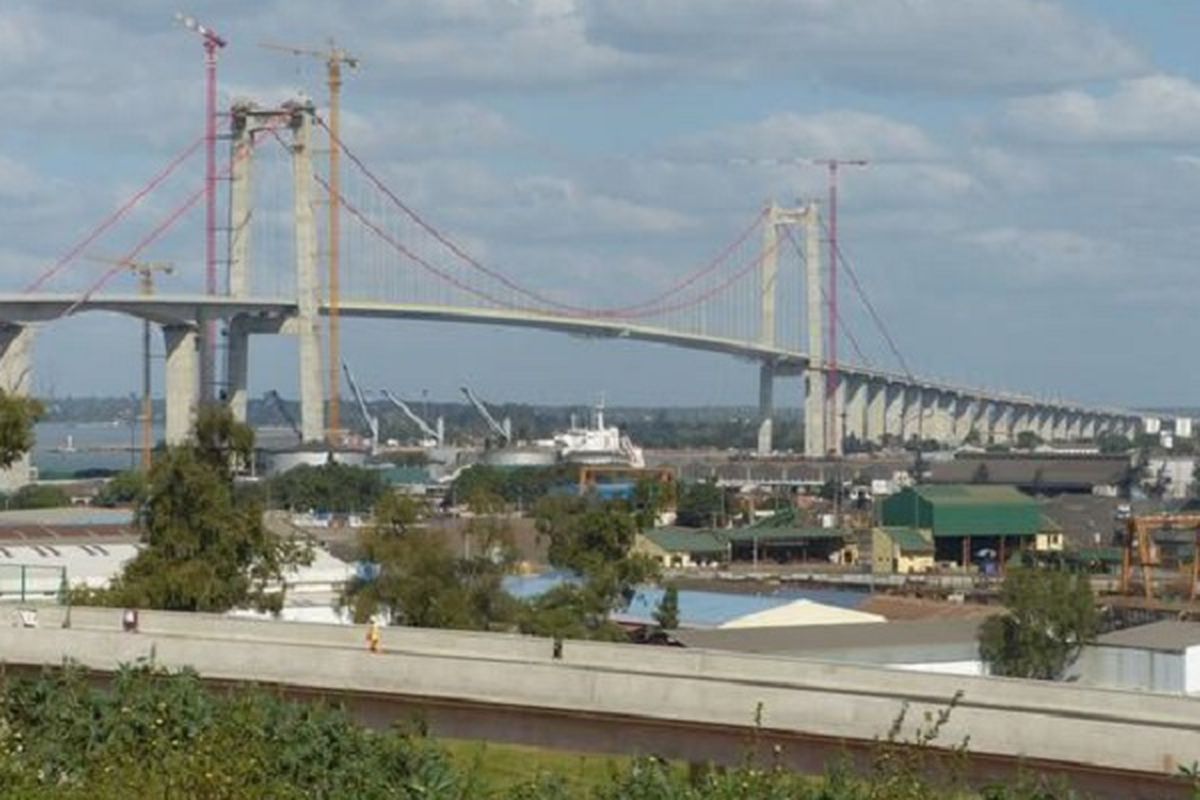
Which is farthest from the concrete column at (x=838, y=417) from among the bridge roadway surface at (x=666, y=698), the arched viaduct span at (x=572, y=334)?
the bridge roadway surface at (x=666, y=698)

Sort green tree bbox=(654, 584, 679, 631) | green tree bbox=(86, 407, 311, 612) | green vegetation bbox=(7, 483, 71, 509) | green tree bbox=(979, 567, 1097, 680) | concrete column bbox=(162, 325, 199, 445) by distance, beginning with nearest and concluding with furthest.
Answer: green tree bbox=(86, 407, 311, 612) < green tree bbox=(979, 567, 1097, 680) < green tree bbox=(654, 584, 679, 631) < green vegetation bbox=(7, 483, 71, 509) < concrete column bbox=(162, 325, 199, 445)

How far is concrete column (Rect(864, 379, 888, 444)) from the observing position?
124500 millimetres

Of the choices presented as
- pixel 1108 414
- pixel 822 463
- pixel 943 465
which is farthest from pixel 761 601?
pixel 1108 414

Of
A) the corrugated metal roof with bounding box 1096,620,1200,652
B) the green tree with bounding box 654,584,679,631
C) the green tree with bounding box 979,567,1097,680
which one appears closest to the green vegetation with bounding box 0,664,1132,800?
the green tree with bounding box 979,567,1097,680

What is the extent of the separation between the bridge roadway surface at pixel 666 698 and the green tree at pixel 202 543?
666cm

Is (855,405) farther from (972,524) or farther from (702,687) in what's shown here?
(702,687)

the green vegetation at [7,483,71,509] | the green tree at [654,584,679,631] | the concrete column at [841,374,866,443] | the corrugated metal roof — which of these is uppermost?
the concrete column at [841,374,866,443]

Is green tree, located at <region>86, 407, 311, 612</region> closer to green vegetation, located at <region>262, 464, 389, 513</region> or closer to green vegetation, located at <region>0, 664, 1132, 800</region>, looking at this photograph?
green vegetation, located at <region>0, 664, 1132, 800</region>

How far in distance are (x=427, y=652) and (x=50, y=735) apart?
4.30 metres

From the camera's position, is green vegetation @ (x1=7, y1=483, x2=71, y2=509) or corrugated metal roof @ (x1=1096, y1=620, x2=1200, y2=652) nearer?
corrugated metal roof @ (x1=1096, y1=620, x2=1200, y2=652)

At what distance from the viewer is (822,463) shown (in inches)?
3893

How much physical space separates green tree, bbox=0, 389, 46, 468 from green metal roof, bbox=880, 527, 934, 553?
104 ft

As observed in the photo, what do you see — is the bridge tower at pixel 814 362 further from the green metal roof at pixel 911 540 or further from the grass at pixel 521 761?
the grass at pixel 521 761

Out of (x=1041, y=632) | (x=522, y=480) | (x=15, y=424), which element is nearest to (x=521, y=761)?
(x=15, y=424)
